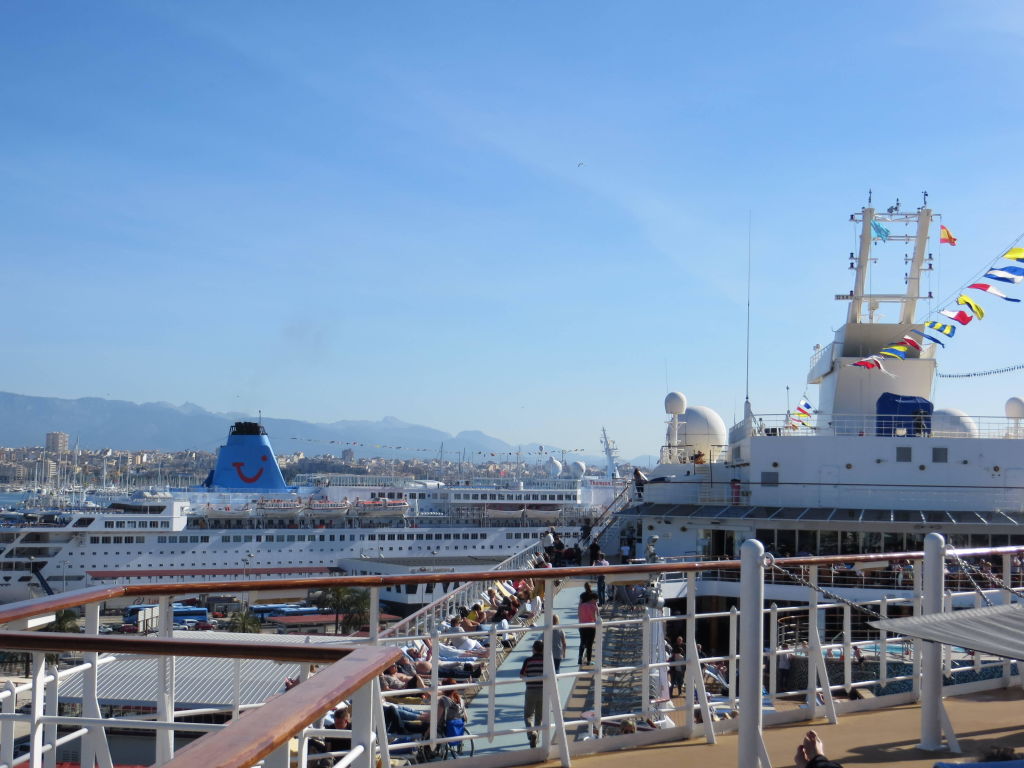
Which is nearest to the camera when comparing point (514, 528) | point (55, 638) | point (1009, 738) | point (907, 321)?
point (55, 638)

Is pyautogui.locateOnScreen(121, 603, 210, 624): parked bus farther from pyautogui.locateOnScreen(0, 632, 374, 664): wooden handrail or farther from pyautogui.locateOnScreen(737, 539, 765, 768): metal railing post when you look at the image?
pyautogui.locateOnScreen(0, 632, 374, 664): wooden handrail

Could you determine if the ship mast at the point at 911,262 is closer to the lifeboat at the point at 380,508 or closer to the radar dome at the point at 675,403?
the radar dome at the point at 675,403

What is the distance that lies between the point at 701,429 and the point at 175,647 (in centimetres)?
2942

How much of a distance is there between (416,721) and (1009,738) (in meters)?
3.58

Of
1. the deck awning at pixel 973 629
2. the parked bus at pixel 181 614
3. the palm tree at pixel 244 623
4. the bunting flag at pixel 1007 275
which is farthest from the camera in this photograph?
the parked bus at pixel 181 614

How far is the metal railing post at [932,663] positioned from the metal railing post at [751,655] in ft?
4.22

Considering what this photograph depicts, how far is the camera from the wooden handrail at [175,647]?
1.93 m

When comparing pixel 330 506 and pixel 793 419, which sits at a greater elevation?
pixel 793 419

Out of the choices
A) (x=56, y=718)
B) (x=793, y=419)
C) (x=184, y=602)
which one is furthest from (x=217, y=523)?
(x=56, y=718)

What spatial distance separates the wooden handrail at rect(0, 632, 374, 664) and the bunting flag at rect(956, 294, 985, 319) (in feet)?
57.8

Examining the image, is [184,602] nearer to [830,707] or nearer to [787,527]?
[787,527]

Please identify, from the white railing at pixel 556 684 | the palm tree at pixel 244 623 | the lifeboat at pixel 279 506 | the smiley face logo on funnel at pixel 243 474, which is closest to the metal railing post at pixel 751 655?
the white railing at pixel 556 684

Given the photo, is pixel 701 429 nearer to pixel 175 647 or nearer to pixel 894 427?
pixel 894 427

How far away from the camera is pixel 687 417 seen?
102 feet
